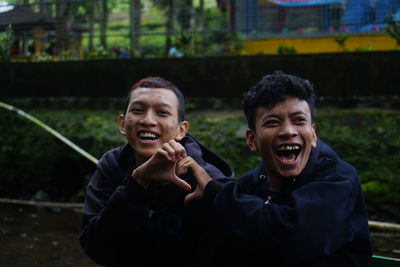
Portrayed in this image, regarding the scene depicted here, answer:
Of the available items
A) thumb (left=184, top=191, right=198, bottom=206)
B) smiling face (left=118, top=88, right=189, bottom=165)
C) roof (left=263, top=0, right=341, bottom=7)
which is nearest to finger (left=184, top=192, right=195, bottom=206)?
thumb (left=184, top=191, right=198, bottom=206)

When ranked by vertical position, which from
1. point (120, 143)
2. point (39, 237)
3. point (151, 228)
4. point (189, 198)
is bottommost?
point (39, 237)

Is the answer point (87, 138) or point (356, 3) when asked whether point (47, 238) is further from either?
point (356, 3)

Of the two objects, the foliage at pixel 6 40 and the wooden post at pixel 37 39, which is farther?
the wooden post at pixel 37 39

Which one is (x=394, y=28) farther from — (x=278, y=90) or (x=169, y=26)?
(x=278, y=90)

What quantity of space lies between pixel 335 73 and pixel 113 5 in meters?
3.91

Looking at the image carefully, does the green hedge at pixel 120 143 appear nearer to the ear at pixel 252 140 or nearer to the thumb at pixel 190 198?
the ear at pixel 252 140

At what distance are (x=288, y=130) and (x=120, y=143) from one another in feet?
14.0

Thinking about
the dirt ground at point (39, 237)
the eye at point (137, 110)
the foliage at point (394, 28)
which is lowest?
the dirt ground at point (39, 237)

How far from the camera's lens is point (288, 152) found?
2.00 m

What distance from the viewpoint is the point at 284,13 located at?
829cm

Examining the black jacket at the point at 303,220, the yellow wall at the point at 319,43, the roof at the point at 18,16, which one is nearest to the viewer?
the black jacket at the point at 303,220

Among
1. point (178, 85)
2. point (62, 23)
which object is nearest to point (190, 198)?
point (178, 85)

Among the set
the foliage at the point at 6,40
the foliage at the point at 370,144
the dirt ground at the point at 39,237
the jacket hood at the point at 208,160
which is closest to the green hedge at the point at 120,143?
the foliage at the point at 370,144

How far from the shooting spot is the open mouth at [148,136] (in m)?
2.27
